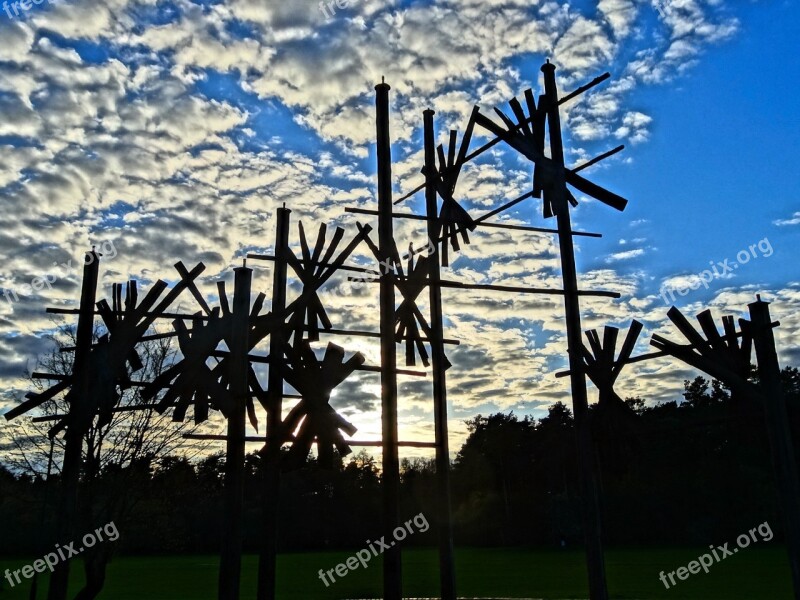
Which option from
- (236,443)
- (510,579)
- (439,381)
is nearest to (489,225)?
(439,381)

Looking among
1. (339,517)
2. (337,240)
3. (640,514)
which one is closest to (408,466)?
(339,517)

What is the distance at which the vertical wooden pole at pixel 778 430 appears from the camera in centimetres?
839

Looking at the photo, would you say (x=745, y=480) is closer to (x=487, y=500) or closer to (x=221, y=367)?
(x=487, y=500)

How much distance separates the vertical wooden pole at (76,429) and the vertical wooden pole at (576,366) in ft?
21.8

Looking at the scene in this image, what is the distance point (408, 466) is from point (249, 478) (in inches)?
991

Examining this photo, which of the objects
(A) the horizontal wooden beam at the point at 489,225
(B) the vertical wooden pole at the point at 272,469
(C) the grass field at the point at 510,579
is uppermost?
(A) the horizontal wooden beam at the point at 489,225

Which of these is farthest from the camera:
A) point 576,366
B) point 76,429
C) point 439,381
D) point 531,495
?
point 531,495

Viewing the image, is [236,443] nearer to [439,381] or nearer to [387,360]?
[387,360]

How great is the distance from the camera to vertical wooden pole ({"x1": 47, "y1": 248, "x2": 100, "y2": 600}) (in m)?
10.1

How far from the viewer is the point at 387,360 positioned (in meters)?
9.88

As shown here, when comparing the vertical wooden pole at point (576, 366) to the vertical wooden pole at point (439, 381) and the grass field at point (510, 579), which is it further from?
the grass field at point (510, 579)

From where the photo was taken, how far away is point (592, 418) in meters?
10.4

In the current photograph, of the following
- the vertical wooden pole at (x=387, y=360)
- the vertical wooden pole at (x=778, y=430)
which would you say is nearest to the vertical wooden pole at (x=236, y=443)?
the vertical wooden pole at (x=387, y=360)

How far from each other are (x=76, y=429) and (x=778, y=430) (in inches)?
356
